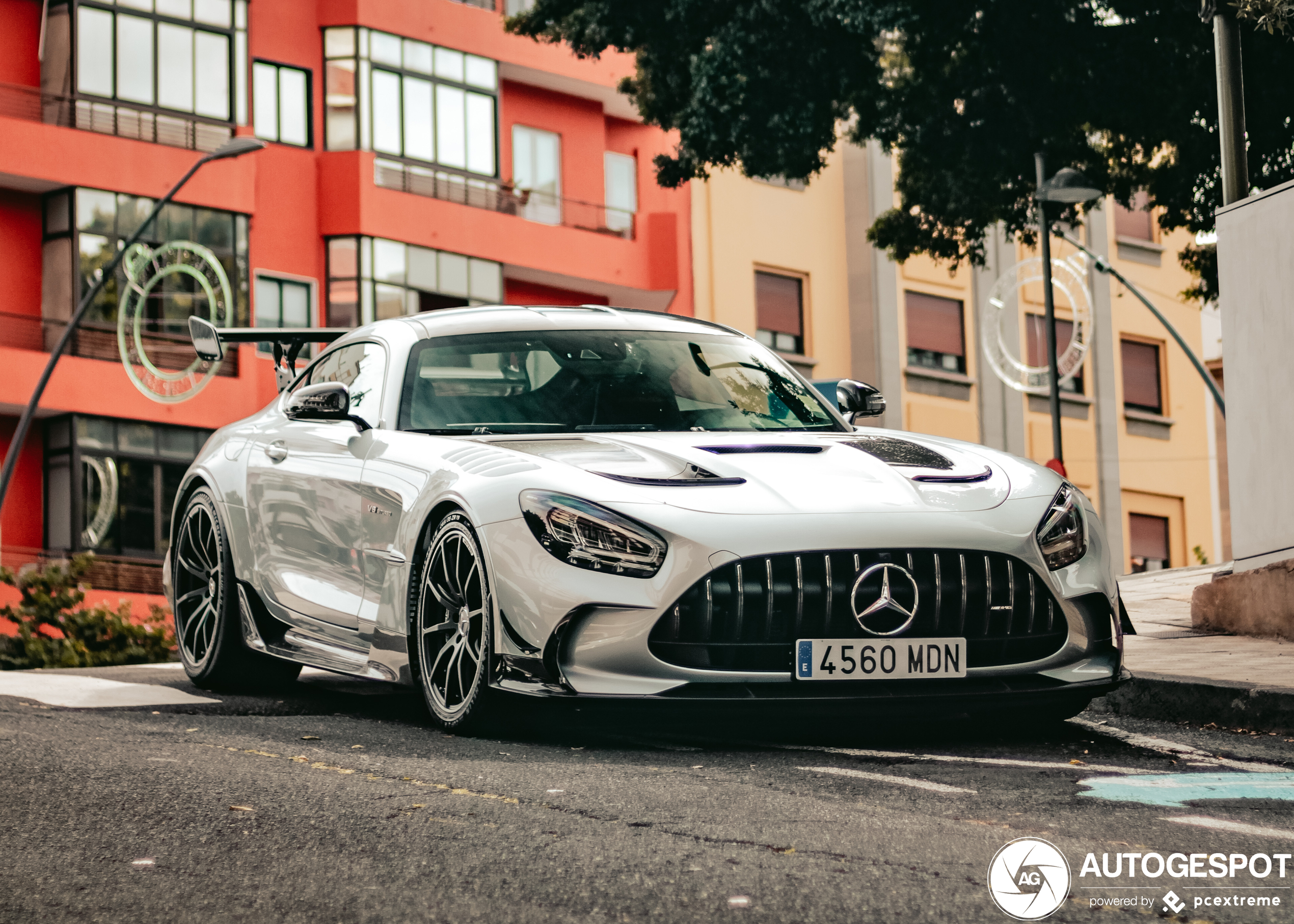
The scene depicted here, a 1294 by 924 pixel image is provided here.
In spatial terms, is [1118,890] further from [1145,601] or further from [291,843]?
[1145,601]

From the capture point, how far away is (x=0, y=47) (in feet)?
96.8

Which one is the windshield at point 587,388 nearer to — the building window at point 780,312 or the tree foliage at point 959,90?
the tree foliage at point 959,90

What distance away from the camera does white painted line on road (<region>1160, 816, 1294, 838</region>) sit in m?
4.68

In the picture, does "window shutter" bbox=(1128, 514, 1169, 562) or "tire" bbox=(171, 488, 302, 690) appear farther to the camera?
"window shutter" bbox=(1128, 514, 1169, 562)

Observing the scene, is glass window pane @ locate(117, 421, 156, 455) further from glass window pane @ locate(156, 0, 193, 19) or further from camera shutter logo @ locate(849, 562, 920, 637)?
camera shutter logo @ locate(849, 562, 920, 637)

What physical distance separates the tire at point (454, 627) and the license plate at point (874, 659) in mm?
1048

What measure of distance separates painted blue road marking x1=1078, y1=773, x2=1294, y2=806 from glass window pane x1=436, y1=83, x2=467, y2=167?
28751mm

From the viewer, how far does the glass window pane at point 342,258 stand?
32.1 m

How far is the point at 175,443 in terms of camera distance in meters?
30.3

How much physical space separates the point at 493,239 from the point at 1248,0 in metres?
23.5

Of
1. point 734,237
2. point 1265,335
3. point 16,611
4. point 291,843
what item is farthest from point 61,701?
point 734,237

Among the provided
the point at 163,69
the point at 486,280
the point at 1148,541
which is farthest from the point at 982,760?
the point at 1148,541

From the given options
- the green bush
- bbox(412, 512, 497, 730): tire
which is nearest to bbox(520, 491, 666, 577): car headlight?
bbox(412, 512, 497, 730): tire

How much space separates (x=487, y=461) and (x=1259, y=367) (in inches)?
218
